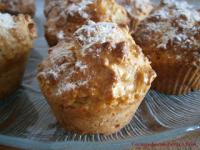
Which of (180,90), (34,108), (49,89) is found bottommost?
(180,90)

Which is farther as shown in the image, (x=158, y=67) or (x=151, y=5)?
(x=151, y=5)

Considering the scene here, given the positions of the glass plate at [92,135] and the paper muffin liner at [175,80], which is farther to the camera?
the paper muffin liner at [175,80]

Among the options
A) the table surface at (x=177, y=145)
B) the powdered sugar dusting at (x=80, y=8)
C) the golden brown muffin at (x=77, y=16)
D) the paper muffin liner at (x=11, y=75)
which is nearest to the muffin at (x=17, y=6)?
the golden brown muffin at (x=77, y=16)

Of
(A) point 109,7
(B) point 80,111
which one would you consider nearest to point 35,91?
(B) point 80,111

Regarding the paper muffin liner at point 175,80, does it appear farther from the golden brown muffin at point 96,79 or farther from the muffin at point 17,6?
the muffin at point 17,6

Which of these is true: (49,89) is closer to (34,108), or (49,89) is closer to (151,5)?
(34,108)
